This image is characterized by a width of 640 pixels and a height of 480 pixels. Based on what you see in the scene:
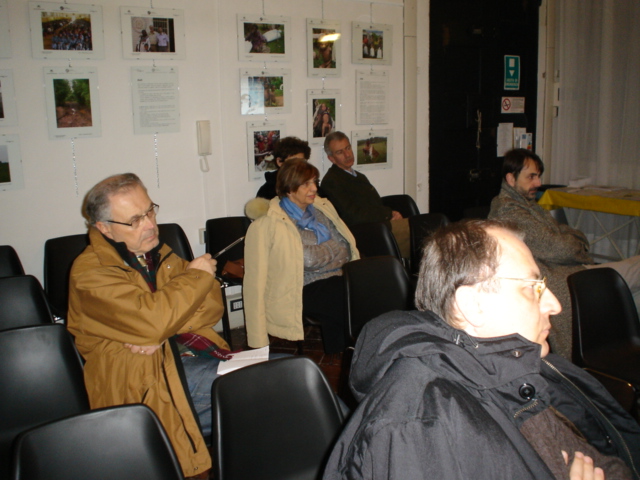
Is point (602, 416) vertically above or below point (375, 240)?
below

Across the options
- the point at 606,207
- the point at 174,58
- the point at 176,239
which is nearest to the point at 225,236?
the point at 176,239

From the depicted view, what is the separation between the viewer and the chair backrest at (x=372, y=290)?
2.81 meters

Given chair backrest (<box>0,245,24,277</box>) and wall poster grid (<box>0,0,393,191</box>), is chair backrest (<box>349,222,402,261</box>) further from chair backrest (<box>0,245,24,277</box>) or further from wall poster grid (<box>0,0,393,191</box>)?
chair backrest (<box>0,245,24,277</box>)

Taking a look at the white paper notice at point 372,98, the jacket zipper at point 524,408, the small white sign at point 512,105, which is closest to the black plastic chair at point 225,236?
the white paper notice at point 372,98

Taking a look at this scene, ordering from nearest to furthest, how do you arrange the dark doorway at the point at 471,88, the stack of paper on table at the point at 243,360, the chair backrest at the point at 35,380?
the chair backrest at the point at 35,380 → the stack of paper on table at the point at 243,360 → the dark doorway at the point at 471,88

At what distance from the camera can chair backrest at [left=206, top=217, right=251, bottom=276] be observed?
13.1ft

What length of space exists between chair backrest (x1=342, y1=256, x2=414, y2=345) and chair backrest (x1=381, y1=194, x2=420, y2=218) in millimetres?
1997

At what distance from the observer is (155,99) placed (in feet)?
12.7

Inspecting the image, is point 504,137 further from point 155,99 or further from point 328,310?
point 155,99

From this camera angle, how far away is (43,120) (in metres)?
3.54

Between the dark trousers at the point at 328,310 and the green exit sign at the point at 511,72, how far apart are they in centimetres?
386

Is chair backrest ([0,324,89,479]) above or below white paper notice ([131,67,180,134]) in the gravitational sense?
below

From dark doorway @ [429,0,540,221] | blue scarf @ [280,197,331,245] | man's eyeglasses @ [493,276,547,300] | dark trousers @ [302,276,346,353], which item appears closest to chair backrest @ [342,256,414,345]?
dark trousers @ [302,276,346,353]

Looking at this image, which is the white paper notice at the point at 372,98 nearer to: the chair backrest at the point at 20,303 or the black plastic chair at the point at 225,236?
the black plastic chair at the point at 225,236
